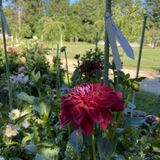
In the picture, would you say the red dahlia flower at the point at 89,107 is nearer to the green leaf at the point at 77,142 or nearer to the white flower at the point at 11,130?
the green leaf at the point at 77,142

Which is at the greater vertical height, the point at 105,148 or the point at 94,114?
the point at 94,114

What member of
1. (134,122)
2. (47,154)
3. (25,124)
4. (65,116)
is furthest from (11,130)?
(65,116)

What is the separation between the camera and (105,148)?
93 cm

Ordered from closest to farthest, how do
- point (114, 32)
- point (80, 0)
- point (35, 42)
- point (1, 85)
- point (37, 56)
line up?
1. point (114, 32)
2. point (1, 85)
3. point (37, 56)
4. point (35, 42)
5. point (80, 0)

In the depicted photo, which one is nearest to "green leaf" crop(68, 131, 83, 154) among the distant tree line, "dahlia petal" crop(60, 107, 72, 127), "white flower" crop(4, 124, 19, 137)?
"dahlia petal" crop(60, 107, 72, 127)

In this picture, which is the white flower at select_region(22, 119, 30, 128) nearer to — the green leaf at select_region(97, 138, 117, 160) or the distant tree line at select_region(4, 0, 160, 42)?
the green leaf at select_region(97, 138, 117, 160)

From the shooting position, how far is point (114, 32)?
39.8 inches

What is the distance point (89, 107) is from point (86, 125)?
0.14 feet

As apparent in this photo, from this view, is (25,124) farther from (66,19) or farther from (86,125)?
(66,19)

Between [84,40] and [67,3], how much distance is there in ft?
23.5

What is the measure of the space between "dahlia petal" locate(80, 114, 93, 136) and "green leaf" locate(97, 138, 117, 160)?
0.64 feet

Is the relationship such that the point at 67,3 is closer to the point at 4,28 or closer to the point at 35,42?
the point at 35,42

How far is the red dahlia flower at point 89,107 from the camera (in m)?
0.75

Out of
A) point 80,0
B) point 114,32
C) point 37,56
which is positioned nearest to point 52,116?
point 114,32
